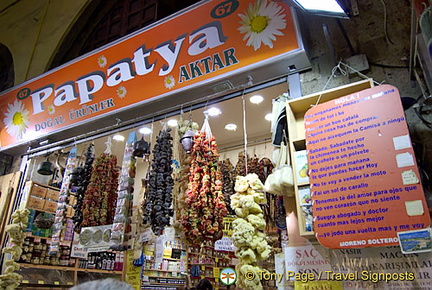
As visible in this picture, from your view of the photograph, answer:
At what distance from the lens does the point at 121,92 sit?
13.6 feet

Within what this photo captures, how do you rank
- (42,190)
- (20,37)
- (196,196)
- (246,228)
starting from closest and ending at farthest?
1. (246,228)
2. (196,196)
3. (42,190)
4. (20,37)

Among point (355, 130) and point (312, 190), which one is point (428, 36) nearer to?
point (355, 130)

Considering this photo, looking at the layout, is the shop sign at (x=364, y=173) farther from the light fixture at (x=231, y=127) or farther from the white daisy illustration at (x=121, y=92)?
the light fixture at (x=231, y=127)

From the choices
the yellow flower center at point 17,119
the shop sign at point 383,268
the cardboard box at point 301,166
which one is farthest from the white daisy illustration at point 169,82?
the yellow flower center at point 17,119

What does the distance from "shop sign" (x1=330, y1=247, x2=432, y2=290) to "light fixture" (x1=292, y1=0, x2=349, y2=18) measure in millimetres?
1718

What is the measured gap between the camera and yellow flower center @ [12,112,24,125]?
5.16 meters

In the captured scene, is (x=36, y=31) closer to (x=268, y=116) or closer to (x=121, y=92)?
(x=121, y=92)

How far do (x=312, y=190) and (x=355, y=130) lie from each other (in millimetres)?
523

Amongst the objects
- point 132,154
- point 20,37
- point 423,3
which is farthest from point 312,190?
point 20,37

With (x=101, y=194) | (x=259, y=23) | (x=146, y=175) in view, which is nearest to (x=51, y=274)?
(x=101, y=194)

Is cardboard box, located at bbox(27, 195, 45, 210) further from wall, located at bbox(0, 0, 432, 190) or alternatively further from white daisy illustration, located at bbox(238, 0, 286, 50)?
wall, located at bbox(0, 0, 432, 190)

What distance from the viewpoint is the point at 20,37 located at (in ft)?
22.4

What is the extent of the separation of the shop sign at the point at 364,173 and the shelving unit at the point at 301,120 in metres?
0.14

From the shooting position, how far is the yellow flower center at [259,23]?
3.24 meters
